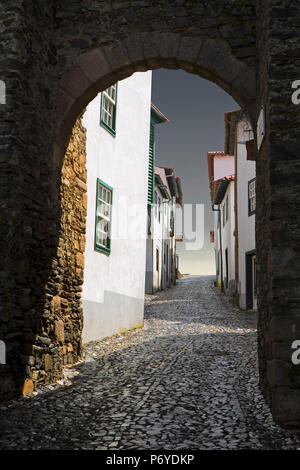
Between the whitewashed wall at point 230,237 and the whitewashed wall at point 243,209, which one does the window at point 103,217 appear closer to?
the whitewashed wall at point 243,209

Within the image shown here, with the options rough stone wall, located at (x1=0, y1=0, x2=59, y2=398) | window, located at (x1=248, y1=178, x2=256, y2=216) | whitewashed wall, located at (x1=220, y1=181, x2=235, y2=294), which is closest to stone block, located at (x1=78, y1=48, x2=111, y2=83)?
rough stone wall, located at (x1=0, y1=0, x2=59, y2=398)

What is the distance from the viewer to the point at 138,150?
36.8 feet

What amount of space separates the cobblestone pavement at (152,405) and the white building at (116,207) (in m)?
1.21

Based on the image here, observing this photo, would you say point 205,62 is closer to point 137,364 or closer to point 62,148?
point 62,148

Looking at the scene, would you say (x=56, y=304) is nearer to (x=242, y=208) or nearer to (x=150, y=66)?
(x=150, y=66)

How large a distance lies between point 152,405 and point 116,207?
228 inches

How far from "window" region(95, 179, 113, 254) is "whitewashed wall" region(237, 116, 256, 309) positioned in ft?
19.8

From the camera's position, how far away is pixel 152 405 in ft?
14.2

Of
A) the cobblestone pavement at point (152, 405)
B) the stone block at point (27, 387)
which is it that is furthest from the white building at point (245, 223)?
the stone block at point (27, 387)

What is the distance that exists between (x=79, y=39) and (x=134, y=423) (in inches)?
169

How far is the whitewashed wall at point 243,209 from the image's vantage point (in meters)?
14.2

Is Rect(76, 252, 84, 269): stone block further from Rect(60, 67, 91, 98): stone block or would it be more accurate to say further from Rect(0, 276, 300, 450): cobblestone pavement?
Rect(60, 67, 91, 98): stone block
